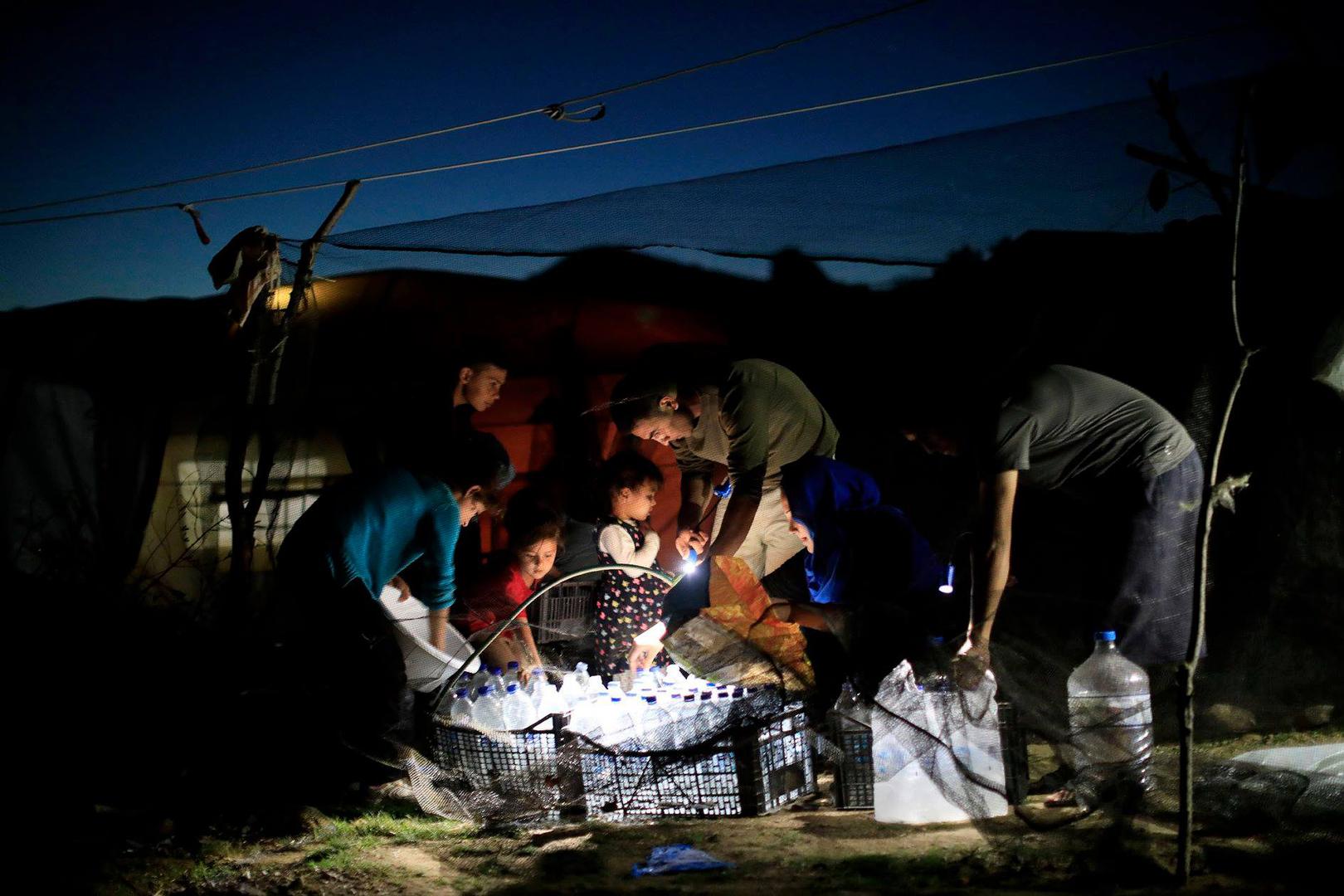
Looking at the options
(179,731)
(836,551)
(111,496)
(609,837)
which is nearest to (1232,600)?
(836,551)

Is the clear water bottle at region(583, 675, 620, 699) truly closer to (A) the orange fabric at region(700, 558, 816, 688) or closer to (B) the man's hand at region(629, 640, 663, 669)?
(B) the man's hand at region(629, 640, 663, 669)

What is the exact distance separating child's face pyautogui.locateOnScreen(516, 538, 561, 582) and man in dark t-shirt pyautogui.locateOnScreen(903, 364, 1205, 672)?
77.4 inches

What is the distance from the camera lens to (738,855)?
133 inches

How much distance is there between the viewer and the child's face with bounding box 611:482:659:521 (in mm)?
4766

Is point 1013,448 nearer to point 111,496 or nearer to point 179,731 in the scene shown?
point 179,731

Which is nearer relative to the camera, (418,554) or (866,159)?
(866,159)

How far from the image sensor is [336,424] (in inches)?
181

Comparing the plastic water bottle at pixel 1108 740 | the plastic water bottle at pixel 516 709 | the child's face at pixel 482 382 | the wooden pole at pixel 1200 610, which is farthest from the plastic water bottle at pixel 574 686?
the wooden pole at pixel 1200 610

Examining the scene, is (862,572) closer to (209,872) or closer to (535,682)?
(535,682)

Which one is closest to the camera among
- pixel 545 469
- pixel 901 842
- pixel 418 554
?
pixel 901 842

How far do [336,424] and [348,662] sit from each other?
110cm

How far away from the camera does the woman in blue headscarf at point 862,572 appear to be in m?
3.50

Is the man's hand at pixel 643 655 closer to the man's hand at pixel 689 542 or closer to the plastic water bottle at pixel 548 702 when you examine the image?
the plastic water bottle at pixel 548 702

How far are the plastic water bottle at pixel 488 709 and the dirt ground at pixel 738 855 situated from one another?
40 cm
